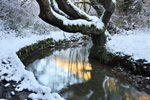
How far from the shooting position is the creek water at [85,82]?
13.5 feet

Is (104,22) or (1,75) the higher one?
(104,22)

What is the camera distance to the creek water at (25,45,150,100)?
4.12 m

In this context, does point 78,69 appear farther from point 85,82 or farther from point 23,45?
point 23,45

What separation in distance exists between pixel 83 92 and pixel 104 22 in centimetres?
414

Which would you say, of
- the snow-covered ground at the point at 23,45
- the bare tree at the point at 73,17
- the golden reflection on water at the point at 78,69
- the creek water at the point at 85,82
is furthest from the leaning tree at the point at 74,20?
the creek water at the point at 85,82

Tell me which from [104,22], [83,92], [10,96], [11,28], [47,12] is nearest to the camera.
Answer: [10,96]

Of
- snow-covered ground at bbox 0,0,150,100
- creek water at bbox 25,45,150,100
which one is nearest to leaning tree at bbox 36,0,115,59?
snow-covered ground at bbox 0,0,150,100

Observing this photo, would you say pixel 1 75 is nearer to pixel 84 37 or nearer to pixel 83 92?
pixel 83 92

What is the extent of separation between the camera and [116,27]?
1170cm

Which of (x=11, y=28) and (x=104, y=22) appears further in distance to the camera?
(x=11, y=28)

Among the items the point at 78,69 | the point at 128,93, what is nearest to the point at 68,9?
the point at 78,69

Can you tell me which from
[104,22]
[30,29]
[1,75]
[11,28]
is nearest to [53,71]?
[1,75]

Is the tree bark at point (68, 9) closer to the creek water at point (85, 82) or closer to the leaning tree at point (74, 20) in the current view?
the leaning tree at point (74, 20)

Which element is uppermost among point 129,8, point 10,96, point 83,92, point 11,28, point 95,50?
point 129,8
